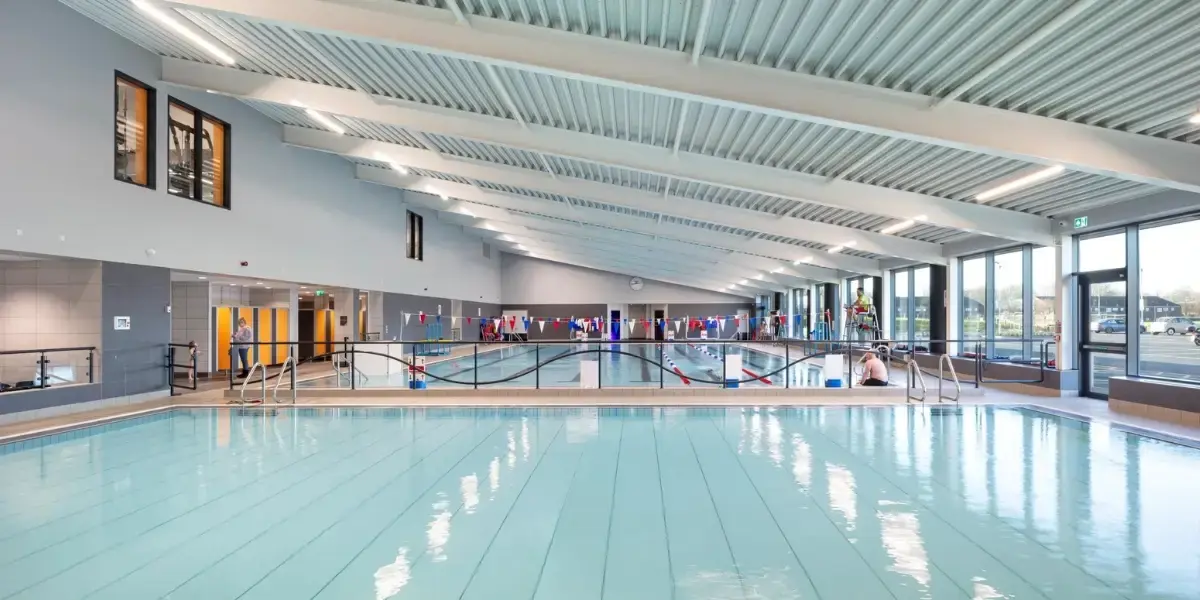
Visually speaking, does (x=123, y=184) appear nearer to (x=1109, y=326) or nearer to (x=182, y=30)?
(x=182, y=30)

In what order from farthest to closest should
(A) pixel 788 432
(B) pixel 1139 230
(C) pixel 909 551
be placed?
(B) pixel 1139 230, (A) pixel 788 432, (C) pixel 909 551

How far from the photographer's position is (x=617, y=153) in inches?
386

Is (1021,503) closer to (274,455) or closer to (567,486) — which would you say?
(567,486)

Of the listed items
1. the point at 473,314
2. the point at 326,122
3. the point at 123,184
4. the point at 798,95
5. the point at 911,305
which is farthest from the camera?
the point at 473,314

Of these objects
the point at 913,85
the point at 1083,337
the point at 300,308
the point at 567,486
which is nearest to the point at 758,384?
the point at 1083,337

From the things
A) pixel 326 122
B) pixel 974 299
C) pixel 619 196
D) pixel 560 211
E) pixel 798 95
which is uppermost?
pixel 326 122

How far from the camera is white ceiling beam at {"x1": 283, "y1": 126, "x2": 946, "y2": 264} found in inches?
509

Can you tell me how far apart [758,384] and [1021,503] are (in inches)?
333

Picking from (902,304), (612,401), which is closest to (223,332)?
(612,401)

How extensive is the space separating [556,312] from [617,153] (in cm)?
2207

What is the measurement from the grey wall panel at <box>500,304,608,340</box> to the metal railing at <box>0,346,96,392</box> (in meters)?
22.7

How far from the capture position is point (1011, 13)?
4816 millimetres

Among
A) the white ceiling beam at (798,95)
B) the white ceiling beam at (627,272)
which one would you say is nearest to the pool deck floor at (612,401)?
the white ceiling beam at (798,95)

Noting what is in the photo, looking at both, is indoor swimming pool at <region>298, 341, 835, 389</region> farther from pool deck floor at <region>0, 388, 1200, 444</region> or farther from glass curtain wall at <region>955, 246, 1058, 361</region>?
glass curtain wall at <region>955, 246, 1058, 361</region>
